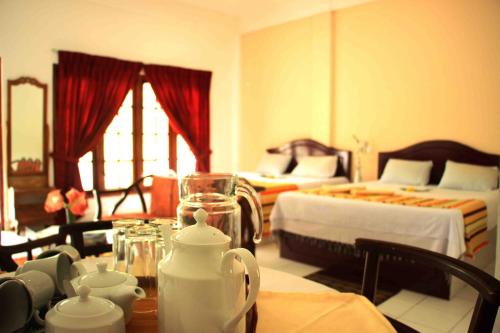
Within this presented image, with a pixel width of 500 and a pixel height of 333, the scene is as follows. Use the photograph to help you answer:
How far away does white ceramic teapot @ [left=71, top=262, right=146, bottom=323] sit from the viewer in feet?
2.62

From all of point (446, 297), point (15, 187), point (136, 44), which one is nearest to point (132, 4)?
point (136, 44)

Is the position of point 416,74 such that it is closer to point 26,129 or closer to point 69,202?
point 69,202

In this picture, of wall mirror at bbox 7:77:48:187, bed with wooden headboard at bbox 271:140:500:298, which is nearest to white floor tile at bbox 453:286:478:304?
bed with wooden headboard at bbox 271:140:500:298

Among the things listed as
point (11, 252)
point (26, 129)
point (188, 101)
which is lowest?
point (11, 252)

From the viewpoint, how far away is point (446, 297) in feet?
9.51

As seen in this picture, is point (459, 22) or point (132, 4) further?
point (132, 4)

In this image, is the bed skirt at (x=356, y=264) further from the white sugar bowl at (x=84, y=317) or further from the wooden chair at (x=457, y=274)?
the white sugar bowl at (x=84, y=317)

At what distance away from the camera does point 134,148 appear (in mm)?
5605

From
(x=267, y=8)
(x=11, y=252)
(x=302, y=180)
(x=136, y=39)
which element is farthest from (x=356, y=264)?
(x=267, y=8)

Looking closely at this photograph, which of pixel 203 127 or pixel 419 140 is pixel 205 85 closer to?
pixel 203 127

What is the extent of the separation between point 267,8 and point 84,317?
6036 mm

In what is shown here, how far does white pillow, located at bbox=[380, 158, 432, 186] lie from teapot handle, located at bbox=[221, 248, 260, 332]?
4.16 meters

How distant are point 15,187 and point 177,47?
277 cm

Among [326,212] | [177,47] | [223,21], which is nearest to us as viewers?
[326,212]
